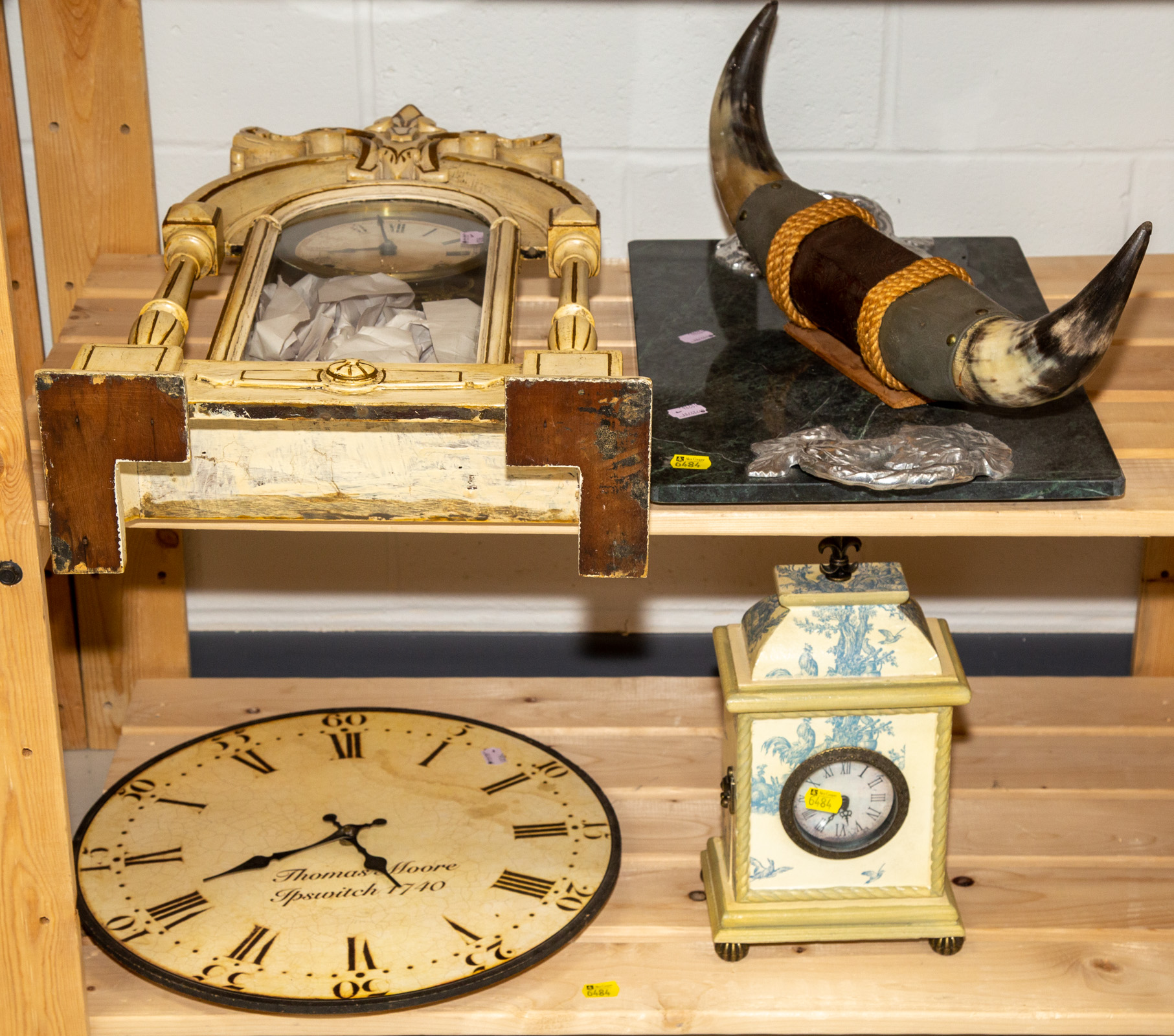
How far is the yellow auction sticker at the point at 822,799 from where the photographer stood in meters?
1.22

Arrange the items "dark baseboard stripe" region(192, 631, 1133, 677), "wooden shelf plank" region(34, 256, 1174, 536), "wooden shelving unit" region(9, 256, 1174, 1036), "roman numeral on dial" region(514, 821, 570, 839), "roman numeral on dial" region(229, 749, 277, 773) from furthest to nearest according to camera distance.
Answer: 1. "dark baseboard stripe" region(192, 631, 1133, 677)
2. "roman numeral on dial" region(229, 749, 277, 773)
3. "roman numeral on dial" region(514, 821, 570, 839)
4. "wooden shelving unit" region(9, 256, 1174, 1036)
5. "wooden shelf plank" region(34, 256, 1174, 536)

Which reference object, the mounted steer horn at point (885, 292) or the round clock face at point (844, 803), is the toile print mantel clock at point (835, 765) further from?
the mounted steer horn at point (885, 292)

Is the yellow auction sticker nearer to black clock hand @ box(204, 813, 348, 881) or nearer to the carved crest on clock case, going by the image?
black clock hand @ box(204, 813, 348, 881)

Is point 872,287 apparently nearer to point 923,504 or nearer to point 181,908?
point 923,504

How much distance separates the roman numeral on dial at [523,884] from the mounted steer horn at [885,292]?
56cm

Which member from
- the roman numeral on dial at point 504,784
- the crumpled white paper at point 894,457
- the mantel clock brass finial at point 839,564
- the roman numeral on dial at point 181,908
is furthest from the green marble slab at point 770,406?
the roman numeral on dial at point 181,908

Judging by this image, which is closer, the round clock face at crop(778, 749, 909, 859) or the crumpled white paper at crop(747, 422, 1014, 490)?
the crumpled white paper at crop(747, 422, 1014, 490)

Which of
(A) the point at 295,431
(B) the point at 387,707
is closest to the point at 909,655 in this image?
(A) the point at 295,431

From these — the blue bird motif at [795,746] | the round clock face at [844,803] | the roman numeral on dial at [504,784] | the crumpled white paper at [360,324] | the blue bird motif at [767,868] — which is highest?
the crumpled white paper at [360,324]

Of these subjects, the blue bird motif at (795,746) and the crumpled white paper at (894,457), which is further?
the blue bird motif at (795,746)

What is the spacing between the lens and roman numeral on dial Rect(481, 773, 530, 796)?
Result: 4.78 feet

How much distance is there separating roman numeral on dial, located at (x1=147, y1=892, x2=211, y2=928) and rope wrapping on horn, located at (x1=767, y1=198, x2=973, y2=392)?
749 mm

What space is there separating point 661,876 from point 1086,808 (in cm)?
46

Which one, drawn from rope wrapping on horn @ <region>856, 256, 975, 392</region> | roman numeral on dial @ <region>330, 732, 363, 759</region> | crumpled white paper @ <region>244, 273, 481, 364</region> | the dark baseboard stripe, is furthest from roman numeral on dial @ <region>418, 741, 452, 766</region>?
rope wrapping on horn @ <region>856, 256, 975, 392</region>
